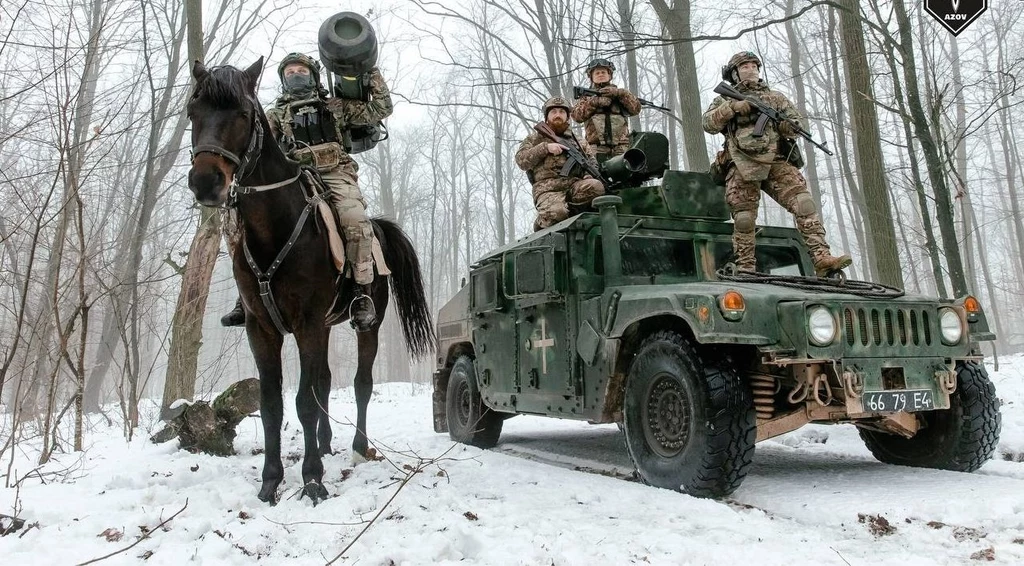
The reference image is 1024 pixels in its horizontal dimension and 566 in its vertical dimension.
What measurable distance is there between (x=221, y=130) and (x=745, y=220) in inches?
150

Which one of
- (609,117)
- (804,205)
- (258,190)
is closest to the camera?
(258,190)

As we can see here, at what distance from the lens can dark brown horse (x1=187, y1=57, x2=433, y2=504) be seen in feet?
12.6

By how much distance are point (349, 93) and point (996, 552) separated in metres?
4.77

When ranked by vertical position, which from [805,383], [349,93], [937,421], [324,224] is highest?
[349,93]

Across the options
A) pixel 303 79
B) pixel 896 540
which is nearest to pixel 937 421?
pixel 896 540

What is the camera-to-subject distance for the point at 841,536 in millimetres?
3312

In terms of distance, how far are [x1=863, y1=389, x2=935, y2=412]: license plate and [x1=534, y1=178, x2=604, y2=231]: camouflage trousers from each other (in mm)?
2949

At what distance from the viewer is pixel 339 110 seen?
5449 mm

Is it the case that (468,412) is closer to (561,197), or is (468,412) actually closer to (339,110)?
(561,197)

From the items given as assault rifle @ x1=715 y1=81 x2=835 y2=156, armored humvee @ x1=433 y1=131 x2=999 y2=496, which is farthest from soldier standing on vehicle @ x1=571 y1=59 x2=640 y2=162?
armored humvee @ x1=433 y1=131 x2=999 y2=496

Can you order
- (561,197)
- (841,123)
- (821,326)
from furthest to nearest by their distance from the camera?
(841,123)
(561,197)
(821,326)

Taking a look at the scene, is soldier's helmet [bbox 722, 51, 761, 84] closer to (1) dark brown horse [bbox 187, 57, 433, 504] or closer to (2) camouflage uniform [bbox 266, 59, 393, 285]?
(2) camouflage uniform [bbox 266, 59, 393, 285]

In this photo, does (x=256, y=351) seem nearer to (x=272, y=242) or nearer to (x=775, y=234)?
(x=272, y=242)

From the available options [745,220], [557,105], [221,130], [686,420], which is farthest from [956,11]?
[221,130]
